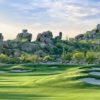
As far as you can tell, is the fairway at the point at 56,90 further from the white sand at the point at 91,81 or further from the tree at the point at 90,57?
the tree at the point at 90,57

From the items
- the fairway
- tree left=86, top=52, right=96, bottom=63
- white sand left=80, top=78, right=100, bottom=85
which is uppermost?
tree left=86, top=52, right=96, bottom=63

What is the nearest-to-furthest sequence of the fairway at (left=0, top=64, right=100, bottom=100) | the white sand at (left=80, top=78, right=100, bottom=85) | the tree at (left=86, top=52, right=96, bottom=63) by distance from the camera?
the fairway at (left=0, top=64, right=100, bottom=100) < the white sand at (left=80, top=78, right=100, bottom=85) < the tree at (left=86, top=52, right=96, bottom=63)

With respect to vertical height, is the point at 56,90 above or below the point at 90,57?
below

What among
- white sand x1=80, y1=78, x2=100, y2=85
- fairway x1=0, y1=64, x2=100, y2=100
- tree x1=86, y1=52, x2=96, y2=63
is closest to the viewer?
fairway x1=0, y1=64, x2=100, y2=100

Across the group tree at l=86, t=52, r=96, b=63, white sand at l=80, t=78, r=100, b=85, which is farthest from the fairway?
tree at l=86, t=52, r=96, b=63

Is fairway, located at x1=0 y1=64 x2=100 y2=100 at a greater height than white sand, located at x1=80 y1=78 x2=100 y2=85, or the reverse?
white sand, located at x1=80 y1=78 x2=100 y2=85

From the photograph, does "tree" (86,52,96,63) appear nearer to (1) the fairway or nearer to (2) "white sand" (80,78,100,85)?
(1) the fairway

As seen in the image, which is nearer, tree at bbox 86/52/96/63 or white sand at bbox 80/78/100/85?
white sand at bbox 80/78/100/85

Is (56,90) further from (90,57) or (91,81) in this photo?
(90,57)

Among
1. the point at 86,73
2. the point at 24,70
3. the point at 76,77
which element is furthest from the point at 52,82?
the point at 24,70

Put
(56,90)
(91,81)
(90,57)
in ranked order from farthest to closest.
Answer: (90,57), (91,81), (56,90)

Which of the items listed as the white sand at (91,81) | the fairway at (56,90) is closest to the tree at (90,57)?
the fairway at (56,90)

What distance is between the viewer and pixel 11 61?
158875 mm

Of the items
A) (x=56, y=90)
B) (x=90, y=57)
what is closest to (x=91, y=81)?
(x=56, y=90)
